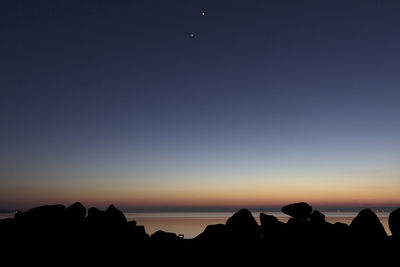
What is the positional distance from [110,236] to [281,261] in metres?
6.76

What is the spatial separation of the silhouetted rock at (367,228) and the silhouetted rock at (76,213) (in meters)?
11.2

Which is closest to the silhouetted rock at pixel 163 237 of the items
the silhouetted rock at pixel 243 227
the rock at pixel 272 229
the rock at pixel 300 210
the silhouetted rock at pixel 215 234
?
the silhouetted rock at pixel 215 234

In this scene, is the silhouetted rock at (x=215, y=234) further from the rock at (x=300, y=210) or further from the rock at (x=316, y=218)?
the rock at (x=300, y=210)

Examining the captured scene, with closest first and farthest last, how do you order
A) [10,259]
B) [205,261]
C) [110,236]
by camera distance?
1. [10,259]
2. [205,261]
3. [110,236]

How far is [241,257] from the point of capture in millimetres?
15484

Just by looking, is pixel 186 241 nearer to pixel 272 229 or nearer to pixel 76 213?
pixel 272 229

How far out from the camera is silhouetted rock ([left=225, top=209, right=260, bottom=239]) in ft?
53.9

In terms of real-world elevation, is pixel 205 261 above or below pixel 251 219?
below

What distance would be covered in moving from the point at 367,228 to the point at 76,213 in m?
12.0

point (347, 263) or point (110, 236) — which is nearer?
point (347, 263)

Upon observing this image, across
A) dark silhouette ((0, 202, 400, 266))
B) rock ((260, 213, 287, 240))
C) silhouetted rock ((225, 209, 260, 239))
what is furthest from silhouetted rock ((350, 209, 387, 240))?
silhouetted rock ((225, 209, 260, 239))

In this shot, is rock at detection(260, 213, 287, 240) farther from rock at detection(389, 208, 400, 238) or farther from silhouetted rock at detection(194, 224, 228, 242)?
rock at detection(389, 208, 400, 238)

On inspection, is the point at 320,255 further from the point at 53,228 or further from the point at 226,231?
the point at 53,228

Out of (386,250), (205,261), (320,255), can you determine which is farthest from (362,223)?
(205,261)
